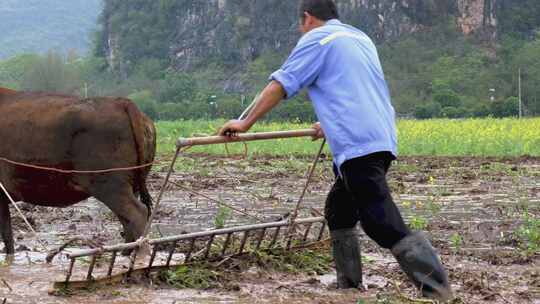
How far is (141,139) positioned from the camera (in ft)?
27.8

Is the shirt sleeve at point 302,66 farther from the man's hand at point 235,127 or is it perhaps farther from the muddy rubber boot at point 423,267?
the muddy rubber boot at point 423,267

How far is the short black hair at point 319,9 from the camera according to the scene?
6465mm

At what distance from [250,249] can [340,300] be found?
4.69 ft

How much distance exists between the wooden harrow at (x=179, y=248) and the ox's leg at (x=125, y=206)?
10.0 inches

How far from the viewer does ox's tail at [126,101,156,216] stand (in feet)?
27.6

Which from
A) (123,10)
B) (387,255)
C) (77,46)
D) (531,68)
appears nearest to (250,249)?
(387,255)

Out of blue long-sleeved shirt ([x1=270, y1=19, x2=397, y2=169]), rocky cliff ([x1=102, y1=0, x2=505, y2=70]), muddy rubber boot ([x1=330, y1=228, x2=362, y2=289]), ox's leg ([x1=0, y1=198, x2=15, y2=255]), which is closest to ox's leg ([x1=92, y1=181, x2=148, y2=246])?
ox's leg ([x1=0, y1=198, x2=15, y2=255])

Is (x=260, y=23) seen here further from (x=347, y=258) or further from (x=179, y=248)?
(x=347, y=258)

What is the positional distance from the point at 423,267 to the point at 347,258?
2.95 feet

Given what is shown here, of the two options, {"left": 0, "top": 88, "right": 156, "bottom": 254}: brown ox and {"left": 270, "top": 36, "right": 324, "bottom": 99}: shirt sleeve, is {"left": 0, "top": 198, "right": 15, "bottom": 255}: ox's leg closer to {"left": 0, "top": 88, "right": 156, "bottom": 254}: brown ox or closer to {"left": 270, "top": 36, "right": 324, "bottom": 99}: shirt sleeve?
{"left": 0, "top": 88, "right": 156, "bottom": 254}: brown ox

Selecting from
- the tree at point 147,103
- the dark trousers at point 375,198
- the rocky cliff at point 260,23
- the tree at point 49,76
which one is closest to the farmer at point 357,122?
the dark trousers at point 375,198

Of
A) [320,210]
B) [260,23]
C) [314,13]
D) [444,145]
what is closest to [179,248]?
[314,13]

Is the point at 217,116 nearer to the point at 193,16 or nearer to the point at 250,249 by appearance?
the point at 193,16

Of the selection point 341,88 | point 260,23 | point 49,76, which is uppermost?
point 341,88
